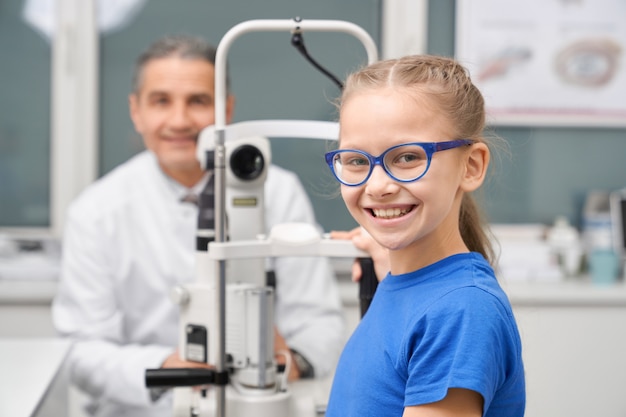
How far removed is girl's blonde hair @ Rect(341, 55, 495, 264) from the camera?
101 centimetres

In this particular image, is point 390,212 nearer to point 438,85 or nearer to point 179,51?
point 438,85

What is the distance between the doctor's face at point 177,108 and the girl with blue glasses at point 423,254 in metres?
1.24

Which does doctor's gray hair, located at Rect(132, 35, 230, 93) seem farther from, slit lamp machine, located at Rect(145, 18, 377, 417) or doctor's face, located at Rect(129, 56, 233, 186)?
slit lamp machine, located at Rect(145, 18, 377, 417)

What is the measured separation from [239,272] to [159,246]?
81 centimetres

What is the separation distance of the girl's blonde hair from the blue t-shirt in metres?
0.17

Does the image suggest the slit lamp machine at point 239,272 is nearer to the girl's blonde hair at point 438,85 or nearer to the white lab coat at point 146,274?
the girl's blonde hair at point 438,85

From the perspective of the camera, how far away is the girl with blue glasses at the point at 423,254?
91 cm

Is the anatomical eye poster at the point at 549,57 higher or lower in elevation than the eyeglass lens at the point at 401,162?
higher

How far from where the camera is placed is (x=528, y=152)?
307 cm

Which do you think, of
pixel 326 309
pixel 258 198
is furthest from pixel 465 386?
pixel 326 309

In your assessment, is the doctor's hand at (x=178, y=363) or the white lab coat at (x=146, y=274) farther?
the white lab coat at (x=146, y=274)

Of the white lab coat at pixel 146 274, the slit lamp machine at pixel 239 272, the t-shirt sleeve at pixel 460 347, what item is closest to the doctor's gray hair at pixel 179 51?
the white lab coat at pixel 146 274

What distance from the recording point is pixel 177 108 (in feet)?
7.49

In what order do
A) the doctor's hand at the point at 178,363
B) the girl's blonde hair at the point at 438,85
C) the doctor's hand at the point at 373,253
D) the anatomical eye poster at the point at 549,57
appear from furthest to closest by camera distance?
the anatomical eye poster at the point at 549,57, the doctor's hand at the point at 178,363, the doctor's hand at the point at 373,253, the girl's blonde hair at the point at 438,85
